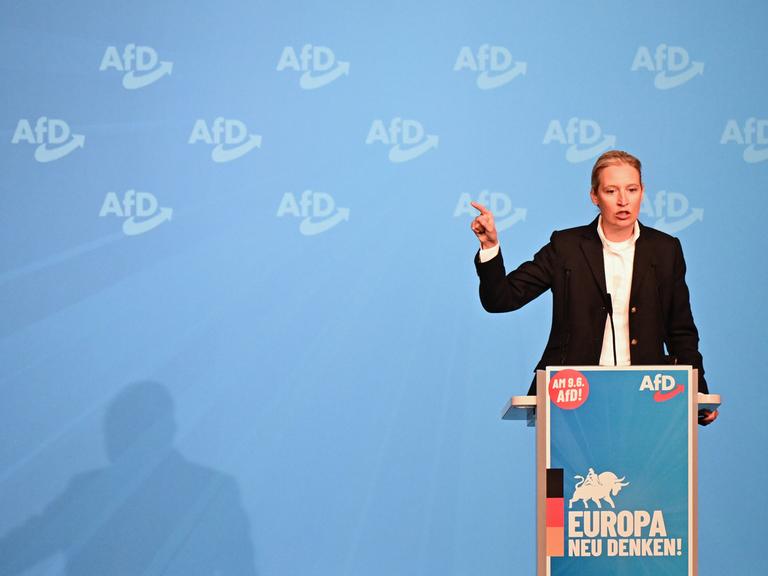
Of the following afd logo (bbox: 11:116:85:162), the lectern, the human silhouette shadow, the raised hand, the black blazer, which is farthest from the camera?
afd logo (bbox: 11:116:85:162)

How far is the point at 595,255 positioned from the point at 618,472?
0.71 m

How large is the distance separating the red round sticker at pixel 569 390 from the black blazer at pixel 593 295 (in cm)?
33

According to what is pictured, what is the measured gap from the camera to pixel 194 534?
177 inches

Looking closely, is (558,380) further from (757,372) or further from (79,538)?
(79,538)

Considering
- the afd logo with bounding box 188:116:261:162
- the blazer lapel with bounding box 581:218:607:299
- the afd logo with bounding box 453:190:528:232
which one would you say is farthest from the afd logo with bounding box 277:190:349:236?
the blazer lapel with bounding box 581:218:607:299

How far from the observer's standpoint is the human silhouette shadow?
4.48 metres

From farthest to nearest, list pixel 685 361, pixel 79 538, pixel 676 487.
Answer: pixel 79 538 < pixel 685 361 < pixel 676 487

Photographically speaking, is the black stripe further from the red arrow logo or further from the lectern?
the red arrow logo

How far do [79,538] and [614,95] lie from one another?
2.91 m

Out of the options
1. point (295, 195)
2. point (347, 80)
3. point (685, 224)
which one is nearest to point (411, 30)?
point (347, 80)

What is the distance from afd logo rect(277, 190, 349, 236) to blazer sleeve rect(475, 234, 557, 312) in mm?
1536

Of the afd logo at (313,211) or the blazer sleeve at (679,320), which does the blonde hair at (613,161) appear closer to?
the blazer sleeve at (679,320)

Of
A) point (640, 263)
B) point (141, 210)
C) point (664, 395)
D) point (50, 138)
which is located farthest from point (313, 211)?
point (664, 395)

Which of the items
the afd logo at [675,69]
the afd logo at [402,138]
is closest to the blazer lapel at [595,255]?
the afd logo at [402,138]
